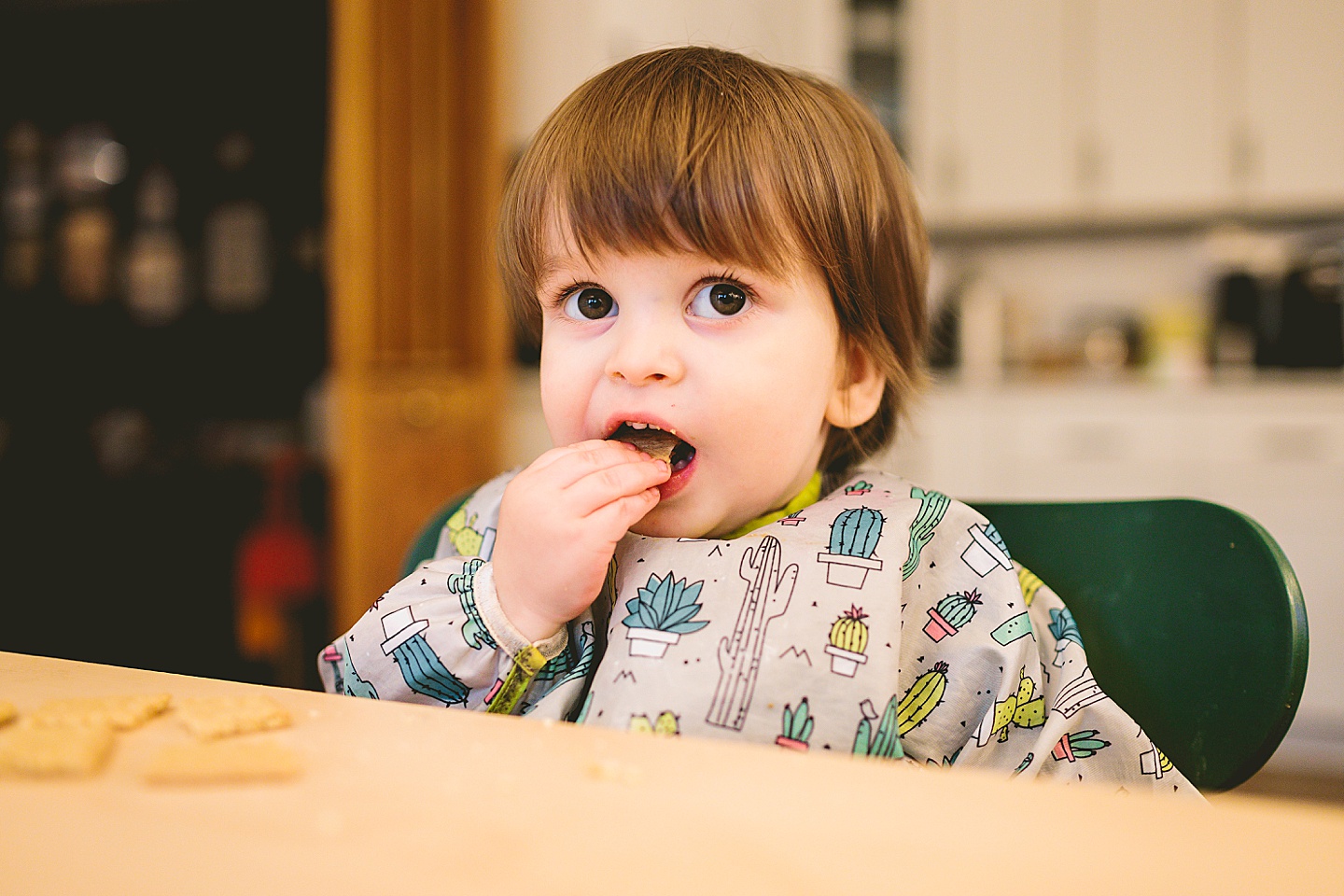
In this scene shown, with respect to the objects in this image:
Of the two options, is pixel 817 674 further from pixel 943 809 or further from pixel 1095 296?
pixel 1095 296

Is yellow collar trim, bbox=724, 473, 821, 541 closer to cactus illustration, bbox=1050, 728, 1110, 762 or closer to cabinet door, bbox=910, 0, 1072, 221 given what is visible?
cactus illustration, bbox=1050, 728, 1110, 762

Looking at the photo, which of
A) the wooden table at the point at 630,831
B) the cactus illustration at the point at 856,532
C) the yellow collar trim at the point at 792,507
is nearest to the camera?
the wooden table at the point at 630,831

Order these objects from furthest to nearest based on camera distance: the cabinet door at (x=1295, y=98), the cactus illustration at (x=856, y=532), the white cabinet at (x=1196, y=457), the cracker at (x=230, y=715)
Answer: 1. the cabinet door at (x=1295, y=98)
2. the white cabinet at (x=1196, y=457)
3. the cactus illustration at (x=856, y=532)
4. the cracker at (x=230, y=715)

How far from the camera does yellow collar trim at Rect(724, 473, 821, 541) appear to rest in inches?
31.1

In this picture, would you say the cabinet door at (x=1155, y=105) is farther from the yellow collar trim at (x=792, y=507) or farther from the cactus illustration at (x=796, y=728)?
the cactus illustration at (x=796, y=728)

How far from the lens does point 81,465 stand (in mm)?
2980

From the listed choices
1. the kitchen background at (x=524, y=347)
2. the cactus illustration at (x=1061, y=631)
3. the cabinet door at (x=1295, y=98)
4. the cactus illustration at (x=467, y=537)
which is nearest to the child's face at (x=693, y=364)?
the cactus illustration at (x=467, y=537)

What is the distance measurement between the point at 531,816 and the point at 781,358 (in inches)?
17.8

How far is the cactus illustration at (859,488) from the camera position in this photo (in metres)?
0.76

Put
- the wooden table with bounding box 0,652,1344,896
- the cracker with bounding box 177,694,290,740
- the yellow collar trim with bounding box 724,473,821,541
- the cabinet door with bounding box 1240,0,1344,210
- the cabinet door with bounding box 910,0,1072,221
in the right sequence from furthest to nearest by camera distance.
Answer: the cabinet door with bounding box 910,0,1072,221 < the cabinet door with bounding box 1240,0,1344,210 < the yellow collar trim with bounding box 724,473,821,541 < the cracker with bounding box 177,694,290,740 < the wooden table with bounding box 0,652,1344,896

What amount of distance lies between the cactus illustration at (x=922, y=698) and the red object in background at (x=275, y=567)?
2458 mm

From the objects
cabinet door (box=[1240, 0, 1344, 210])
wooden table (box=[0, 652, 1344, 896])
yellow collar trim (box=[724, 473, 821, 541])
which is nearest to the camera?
wooden table (box=[0, 652, 1344, 896])

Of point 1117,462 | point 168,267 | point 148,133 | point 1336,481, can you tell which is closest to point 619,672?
point 1117,462

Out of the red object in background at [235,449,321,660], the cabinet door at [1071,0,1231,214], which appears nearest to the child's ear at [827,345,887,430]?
the cabinet door at [1071,0,1231,214]
